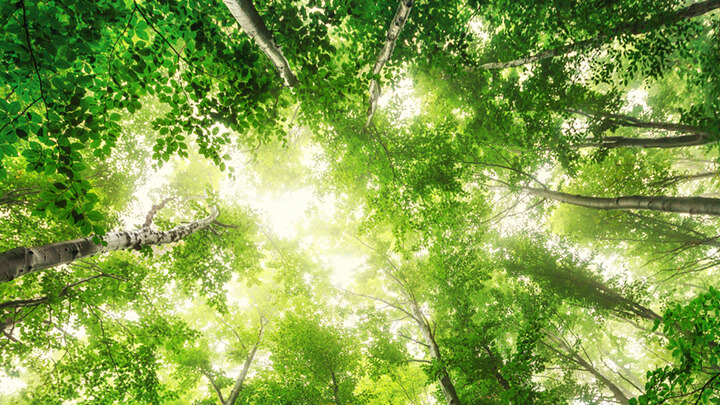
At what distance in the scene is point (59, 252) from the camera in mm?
2461

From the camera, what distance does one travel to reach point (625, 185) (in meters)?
7.05

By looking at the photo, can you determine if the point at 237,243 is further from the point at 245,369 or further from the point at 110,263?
the point at 245,369

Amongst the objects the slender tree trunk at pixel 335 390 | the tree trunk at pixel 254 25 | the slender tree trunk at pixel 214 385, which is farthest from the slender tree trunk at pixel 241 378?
the tree trunk at pixel 254 25

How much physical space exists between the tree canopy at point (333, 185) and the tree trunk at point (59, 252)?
2cm

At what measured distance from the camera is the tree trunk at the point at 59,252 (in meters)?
2.08

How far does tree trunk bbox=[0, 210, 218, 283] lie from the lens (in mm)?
2082

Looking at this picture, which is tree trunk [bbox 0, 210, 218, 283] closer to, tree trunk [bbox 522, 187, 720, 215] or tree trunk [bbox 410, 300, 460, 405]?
tree trunk [bbox 410, 300, 460, 405]

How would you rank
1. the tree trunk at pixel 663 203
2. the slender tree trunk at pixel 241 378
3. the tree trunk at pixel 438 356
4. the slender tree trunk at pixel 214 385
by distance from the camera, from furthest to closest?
the slender tree trunk at pixel 214 385, the slender tree trunk at pixel 241 378, the tree trunk at pixel 438 356, the tree trunk at pixel 663 203

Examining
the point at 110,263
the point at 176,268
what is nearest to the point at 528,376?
the point at 176,268

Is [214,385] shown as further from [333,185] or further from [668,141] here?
[668,141]

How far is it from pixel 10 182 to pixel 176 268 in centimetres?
345

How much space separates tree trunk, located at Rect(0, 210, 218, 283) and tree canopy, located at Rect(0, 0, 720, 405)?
0.07 ft

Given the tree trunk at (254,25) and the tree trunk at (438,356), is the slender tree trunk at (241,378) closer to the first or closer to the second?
the tree trunk at (438,356)

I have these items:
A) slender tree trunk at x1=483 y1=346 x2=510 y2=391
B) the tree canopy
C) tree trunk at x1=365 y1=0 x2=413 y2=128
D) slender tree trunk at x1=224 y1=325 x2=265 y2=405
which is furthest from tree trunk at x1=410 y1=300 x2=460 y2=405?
slender tree trunk at x1=224 y1=325 x2=265 y2=405
